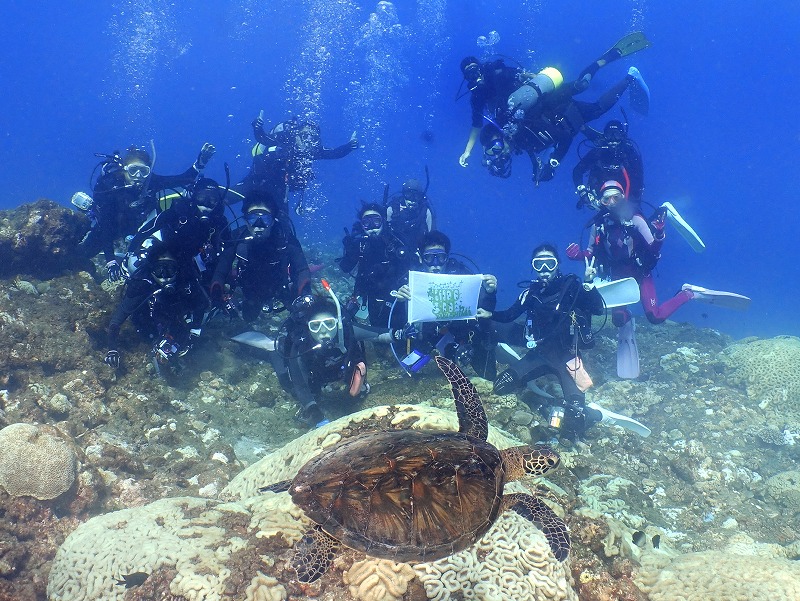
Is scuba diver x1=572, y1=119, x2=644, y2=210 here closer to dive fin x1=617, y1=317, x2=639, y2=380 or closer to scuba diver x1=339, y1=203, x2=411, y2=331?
dive fin x1=617, y1=317, x2=639, y2=380

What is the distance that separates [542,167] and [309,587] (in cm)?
951

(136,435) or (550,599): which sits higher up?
(136,435)

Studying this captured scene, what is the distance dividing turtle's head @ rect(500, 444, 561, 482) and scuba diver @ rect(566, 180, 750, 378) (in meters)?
6.00

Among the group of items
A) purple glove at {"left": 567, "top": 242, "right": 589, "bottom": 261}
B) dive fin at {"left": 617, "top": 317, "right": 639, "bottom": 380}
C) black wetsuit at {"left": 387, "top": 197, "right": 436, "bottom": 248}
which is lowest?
dive fin at {"left": 617, "top": 317, "right": 639, "bottom": 380}

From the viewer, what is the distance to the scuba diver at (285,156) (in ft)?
37.9

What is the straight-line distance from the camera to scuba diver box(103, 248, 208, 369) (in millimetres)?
6812

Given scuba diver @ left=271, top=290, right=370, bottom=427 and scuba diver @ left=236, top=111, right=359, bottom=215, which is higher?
scuba diver @ left=236, top=111, right=359, bottom=215

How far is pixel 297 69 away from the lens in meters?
129

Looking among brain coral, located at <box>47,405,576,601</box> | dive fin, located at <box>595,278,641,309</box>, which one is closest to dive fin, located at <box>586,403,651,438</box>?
dive fin, located at <box>595,278,641,309</box>

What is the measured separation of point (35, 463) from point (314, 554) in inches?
134

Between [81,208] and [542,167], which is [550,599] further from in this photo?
[81,208]

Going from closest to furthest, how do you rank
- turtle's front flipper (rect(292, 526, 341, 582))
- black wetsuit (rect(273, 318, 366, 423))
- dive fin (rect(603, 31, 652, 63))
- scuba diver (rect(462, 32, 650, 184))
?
turtle's front flipper (rect(292, 526, 341, 582)) → black wetsuit (rect(273, 318, 366, 423)) → scuba diver (rect(462, 32, 650, 184)) → dive fin (rect(603, 31, 652, 63))

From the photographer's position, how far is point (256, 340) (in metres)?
8.62

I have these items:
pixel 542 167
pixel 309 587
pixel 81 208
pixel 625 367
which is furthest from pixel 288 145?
pixel 309 587
